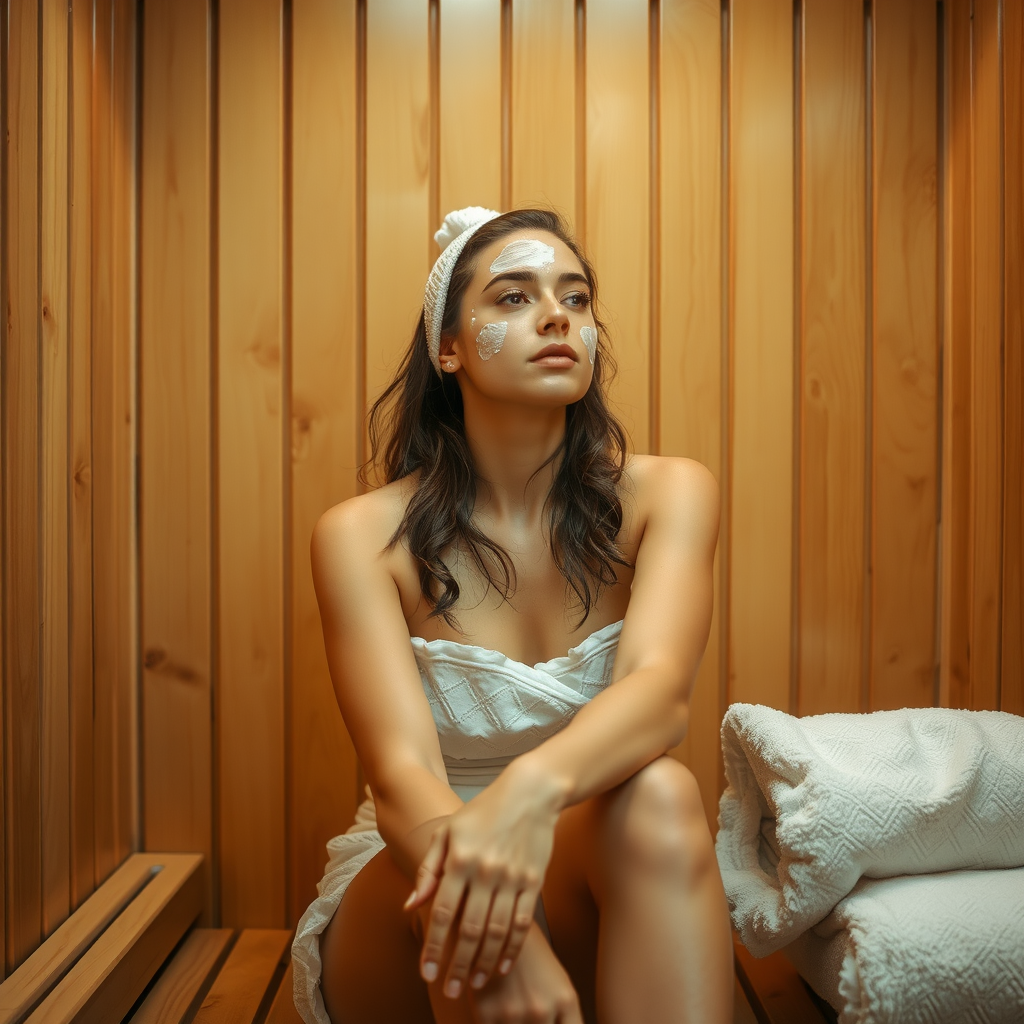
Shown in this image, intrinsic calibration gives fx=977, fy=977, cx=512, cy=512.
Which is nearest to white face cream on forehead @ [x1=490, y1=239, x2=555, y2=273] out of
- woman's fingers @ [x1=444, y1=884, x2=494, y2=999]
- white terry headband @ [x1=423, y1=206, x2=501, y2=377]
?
white terry headband @ [x1=423, y1=206, x2=501, y2=377]

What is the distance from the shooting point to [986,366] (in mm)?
1767

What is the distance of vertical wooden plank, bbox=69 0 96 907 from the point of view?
1.63 m

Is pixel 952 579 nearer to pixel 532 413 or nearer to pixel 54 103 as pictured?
pixel 532 413

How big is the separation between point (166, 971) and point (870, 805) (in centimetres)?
126

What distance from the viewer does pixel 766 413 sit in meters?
1.91

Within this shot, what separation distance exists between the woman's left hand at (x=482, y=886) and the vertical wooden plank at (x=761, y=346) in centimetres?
100

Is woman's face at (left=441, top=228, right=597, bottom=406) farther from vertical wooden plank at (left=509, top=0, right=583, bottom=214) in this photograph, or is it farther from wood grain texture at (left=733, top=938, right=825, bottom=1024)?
wood grain texture at (left=733, top=938, right=825, bottom=1024)

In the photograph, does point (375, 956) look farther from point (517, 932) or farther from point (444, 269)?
point (444, 269)

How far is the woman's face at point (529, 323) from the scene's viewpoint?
1448 mm

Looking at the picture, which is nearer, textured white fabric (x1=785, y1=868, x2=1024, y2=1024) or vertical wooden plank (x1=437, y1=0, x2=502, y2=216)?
textured white fabric (x1=785, y1=868, x2=1024, y2=1024)

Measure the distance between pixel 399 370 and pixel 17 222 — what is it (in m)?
0.66

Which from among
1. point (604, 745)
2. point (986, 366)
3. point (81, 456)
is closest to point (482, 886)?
point (604, 745)

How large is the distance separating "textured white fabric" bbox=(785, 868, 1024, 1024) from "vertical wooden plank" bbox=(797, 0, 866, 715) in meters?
0.78

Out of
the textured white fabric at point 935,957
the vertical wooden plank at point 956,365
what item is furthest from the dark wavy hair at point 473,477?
the vertical wooden plank at point 956,365
